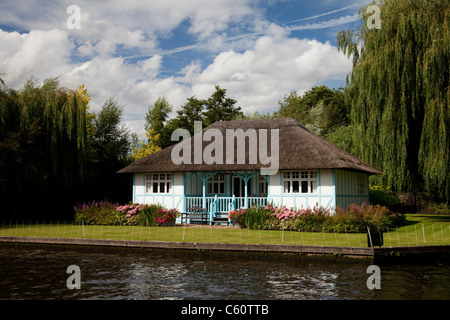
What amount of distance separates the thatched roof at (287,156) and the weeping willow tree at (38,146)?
→ 12.0 feet

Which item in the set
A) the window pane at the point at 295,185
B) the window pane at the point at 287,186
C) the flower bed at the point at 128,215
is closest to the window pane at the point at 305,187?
the window pane at the point at 295,185

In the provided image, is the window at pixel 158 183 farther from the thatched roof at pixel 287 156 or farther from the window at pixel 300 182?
the window at pixel 300 182

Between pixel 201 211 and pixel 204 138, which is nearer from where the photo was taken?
pixel 201 211

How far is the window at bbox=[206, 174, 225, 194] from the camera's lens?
2680 cm

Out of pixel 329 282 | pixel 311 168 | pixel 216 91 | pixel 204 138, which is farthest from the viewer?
pixel 216 91

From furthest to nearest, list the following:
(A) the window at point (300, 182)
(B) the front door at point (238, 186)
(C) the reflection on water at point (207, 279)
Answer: (B) the front door at point (238, 186) → (A) the window at point (300, 182) → (C) the reflection on water at point (207, 279)

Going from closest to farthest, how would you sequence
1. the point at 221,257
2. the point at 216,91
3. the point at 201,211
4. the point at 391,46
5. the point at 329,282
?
the point at 329,282
the point at 221,257
the point at 391,46
the point at 201,211
the point at 216,91

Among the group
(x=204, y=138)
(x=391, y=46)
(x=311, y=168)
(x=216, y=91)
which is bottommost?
(x=311, y=168)

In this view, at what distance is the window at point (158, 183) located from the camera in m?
25.7

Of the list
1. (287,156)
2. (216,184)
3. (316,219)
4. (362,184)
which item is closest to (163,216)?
(216,184)

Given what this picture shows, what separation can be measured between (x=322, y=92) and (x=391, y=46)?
3943cm
